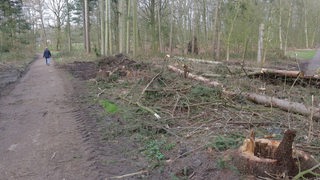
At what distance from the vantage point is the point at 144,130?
20.6 feet

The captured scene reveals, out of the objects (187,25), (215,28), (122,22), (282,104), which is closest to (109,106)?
(282,104)

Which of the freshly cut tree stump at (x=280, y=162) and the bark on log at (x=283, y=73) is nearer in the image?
the freshly cut tree stump at (x=280, y=162)

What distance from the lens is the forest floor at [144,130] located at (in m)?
4.71

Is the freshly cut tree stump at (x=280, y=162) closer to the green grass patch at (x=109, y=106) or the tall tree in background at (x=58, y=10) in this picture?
the green grass patch at (x=109, y=106)

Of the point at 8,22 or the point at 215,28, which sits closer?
the point at 215,28

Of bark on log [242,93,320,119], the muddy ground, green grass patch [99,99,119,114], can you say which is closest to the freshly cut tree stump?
the muddy ground

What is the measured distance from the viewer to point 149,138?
5918 millimetres

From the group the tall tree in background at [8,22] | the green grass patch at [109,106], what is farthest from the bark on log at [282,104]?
the tall tree in background at [8,22]

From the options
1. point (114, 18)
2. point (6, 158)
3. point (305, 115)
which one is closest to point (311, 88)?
point (305, 115)

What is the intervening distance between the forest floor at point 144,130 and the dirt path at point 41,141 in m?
0.02

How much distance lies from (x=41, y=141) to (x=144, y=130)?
217 cm

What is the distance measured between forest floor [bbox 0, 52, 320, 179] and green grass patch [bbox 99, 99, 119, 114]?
0.10 feet

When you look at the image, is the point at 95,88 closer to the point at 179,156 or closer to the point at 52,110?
the point at 52,110

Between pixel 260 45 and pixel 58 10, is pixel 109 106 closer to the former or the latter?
pixel 260 45
